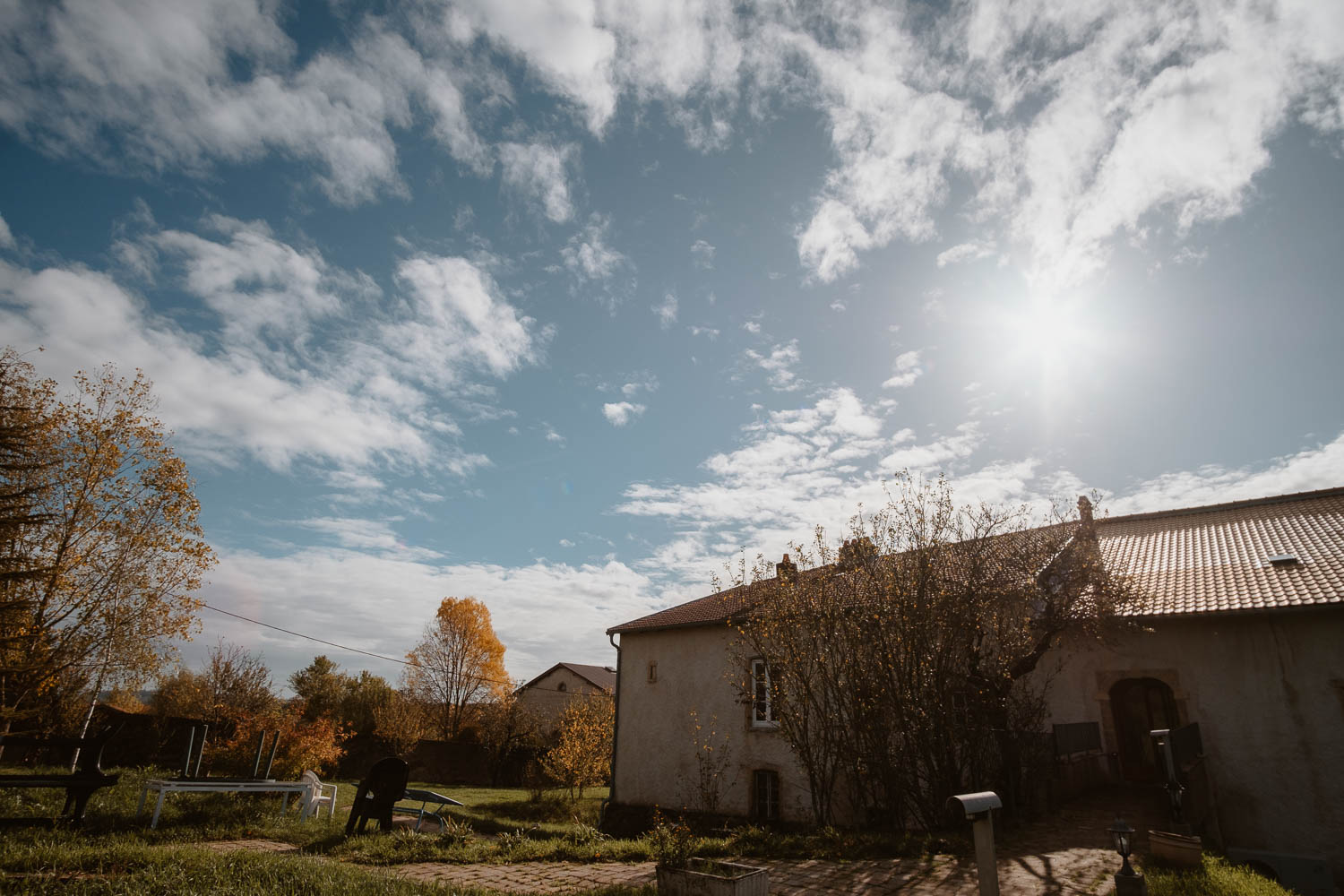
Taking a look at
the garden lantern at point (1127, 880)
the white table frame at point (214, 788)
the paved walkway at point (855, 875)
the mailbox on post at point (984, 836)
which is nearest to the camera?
the mailbox on post at point (984, 836)

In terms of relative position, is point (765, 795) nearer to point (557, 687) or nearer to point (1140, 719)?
point (1140, 719)

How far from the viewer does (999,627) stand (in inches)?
425

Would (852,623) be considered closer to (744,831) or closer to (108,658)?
(744,831)

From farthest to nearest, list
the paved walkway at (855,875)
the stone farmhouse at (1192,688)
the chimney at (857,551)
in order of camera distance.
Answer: the chimney at (857,551)
the stone farmhouse at (1192,688)
the paved walkway at (855,875)

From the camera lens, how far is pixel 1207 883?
6.46m

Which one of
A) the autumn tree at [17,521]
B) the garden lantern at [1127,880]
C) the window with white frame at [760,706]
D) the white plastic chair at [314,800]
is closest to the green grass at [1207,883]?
the garden lantern at [1127,880]

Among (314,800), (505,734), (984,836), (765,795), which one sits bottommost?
(765,795)

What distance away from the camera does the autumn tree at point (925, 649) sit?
10.5 m

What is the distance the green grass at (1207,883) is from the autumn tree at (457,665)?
32.6 m

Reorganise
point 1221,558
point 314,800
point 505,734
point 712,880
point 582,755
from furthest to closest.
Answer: point 505,734, point 582,755, point 1221,558, point 314,800, point 712,880

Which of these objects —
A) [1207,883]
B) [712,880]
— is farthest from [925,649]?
[712,880]

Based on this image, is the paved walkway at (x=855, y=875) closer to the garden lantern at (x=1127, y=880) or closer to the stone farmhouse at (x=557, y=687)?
the garden lantern at (x=1127, y=880)

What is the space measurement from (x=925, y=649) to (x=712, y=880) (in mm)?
6619

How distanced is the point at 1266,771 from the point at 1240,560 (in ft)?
15.2
